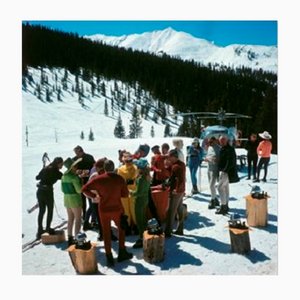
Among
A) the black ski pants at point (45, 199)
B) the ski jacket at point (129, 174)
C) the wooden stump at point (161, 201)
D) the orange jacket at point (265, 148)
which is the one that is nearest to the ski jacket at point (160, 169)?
the wooden stump at point (161, 201)

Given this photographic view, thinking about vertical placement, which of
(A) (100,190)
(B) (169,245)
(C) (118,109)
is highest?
(C) (118,109)

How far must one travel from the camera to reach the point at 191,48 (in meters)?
7.20

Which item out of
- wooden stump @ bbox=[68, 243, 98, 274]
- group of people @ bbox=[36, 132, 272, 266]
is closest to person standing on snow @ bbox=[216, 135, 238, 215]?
group of people @ bbox=[36, 132, 272, 266]

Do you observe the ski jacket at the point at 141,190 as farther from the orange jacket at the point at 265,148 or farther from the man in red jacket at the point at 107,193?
the orange jacket at the point at 265,148

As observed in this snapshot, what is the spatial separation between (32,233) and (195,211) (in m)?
2.54

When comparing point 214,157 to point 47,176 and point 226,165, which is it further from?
point 47,176

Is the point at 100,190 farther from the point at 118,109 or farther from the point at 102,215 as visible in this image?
the point at 118,109

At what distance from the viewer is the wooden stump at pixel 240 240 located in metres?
5.05

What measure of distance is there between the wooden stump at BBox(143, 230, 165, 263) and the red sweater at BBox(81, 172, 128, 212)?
1.82 feet

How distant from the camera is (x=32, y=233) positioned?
5891 mm

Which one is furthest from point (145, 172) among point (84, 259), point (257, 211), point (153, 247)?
point (257, 211)

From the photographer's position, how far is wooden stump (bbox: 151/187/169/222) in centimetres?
576
